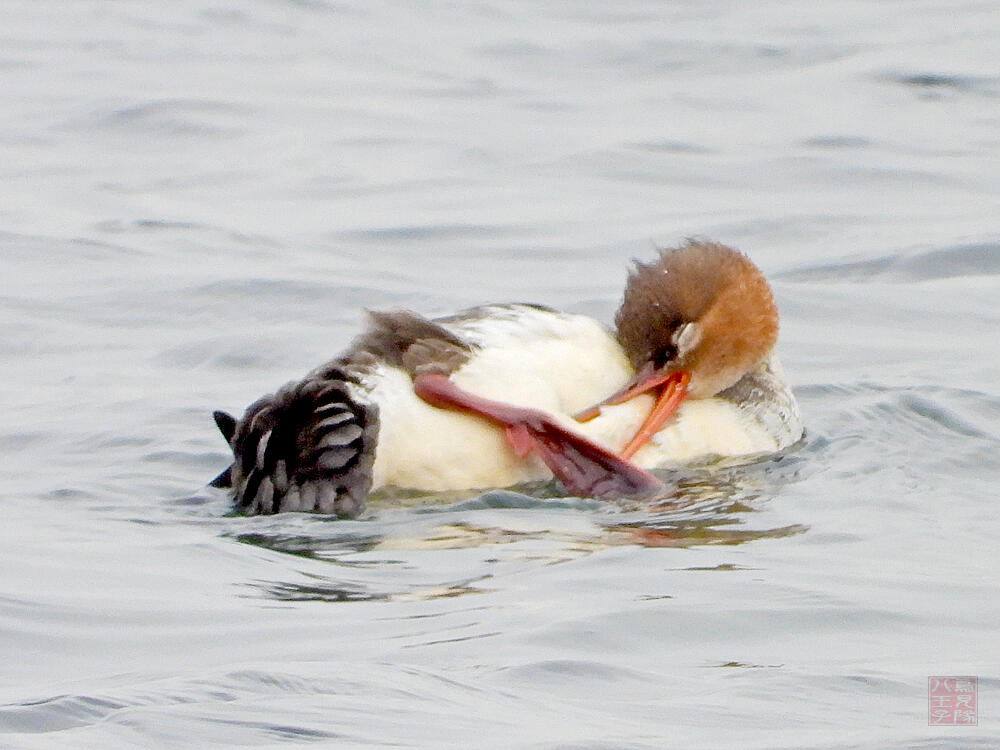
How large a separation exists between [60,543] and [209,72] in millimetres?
10016

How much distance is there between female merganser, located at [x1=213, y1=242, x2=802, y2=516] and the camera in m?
6.31

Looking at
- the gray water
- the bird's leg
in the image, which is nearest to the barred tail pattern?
the gray water

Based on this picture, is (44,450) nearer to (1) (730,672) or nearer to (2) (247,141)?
(1) (730,672)

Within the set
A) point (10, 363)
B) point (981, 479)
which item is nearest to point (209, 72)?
point (10, 363)

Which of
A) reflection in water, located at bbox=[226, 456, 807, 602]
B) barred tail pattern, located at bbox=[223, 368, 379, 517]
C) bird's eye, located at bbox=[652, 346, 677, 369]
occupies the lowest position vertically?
reflection in water, located at bbox=[226, 456, 807, 602]

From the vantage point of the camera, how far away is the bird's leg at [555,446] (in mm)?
6434

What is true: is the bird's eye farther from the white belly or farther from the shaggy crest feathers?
the white belly

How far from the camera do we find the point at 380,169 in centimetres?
1332

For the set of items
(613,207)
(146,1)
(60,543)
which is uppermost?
(146,1)

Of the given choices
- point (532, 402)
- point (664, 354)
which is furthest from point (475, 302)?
point (532, 402)

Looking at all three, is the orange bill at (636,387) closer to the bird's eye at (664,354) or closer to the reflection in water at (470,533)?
the bird's eye at (664,354)

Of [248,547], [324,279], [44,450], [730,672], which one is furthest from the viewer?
[324,279]

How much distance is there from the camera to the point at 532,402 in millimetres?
6652

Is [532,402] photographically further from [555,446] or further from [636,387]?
[636,387]
